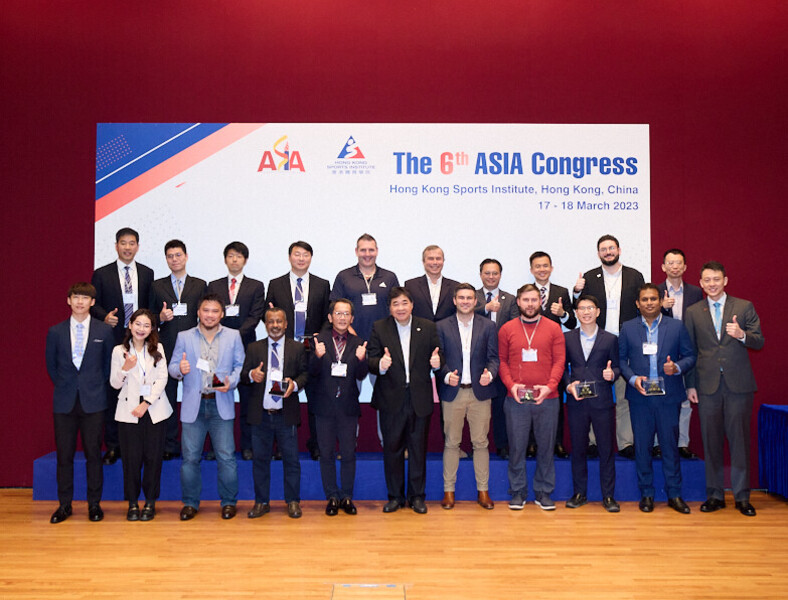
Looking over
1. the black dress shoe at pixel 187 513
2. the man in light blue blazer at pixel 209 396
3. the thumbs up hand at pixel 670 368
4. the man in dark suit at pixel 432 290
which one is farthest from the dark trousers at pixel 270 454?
the thumbs up hand at pixel 670 368

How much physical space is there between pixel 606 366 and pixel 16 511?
4.47 m

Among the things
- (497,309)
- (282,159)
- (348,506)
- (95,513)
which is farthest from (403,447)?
(282,159)

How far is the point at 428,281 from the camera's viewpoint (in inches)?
217

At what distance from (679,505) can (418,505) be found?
1.88m

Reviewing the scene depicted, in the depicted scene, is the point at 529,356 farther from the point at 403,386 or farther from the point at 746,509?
the point at 746,509

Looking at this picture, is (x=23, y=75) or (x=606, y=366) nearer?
(x=606, y=366)

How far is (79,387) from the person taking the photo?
4.80 metres

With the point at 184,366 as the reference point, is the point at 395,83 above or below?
above

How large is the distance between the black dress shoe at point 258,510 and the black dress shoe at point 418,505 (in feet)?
3.42

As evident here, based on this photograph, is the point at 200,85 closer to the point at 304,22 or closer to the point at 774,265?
the point at 304,22

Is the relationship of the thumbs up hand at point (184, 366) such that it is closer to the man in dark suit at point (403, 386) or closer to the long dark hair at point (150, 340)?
the long dark hair at point (150, 340)

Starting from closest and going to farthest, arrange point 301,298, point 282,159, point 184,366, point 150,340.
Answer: point 184,366 < point 150,340 < point 301,298 < point 282,159

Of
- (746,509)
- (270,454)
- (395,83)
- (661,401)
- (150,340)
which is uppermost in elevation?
(395,83)

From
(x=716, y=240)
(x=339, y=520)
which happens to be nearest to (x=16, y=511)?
(x=339, y=520)
